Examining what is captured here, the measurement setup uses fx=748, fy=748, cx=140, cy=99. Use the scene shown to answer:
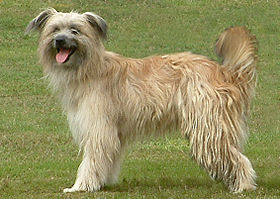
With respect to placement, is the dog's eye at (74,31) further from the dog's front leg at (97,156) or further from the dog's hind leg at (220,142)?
the dog's hind leg at (220,142)

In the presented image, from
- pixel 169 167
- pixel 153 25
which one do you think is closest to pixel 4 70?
pixel 153 25

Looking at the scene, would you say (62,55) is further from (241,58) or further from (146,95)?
(241,58)

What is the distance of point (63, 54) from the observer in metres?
7.88

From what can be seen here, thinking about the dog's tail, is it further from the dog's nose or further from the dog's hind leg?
the dog's nose

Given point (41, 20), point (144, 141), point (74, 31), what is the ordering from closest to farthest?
point (74, 31) → point (41, 20) → point (144, 141)

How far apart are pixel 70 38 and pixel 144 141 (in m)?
1.97

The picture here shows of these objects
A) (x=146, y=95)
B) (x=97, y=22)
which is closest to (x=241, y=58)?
(x=146, y=95)

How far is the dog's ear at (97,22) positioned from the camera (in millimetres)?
7957

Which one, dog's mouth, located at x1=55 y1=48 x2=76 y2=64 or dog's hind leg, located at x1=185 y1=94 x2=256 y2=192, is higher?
dog's mouth, located at x1=55 y1=48 x2=76 y2=64

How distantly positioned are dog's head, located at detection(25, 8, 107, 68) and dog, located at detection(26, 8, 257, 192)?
0.01 meters

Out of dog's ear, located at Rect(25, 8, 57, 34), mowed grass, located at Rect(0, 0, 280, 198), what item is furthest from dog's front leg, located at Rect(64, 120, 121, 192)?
dog's ear, located at Rect(25, 8, 57, 34)

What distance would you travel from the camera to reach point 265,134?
476 inches

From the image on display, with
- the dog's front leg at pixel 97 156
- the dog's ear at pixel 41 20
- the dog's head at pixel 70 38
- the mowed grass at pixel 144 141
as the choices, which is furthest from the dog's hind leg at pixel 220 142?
the dog's ear at pixel 41 20

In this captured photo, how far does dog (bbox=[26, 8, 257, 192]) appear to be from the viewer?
7770 millimetres
